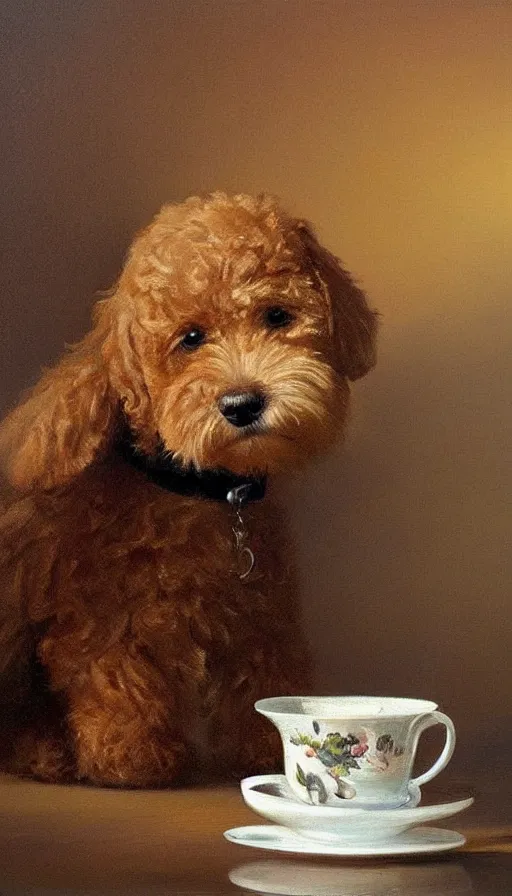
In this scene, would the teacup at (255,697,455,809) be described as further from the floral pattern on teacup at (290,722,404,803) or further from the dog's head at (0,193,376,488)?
the dog's head at (0,193,376,488)

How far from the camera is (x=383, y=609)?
4.66 ft

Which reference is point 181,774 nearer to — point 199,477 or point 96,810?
point 96,810

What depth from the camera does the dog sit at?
1.32 metres

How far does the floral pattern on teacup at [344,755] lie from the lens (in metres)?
1.16

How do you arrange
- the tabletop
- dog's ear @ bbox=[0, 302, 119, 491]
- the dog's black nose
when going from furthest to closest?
dog's ear @ bbox=[0, 302, 119, 491], the dog's black nose, the tabletop

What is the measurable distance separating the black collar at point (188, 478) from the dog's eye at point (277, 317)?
0.18m

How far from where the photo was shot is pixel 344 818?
1.12 meters

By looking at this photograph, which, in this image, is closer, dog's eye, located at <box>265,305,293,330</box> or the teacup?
the teacup

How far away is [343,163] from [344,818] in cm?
75

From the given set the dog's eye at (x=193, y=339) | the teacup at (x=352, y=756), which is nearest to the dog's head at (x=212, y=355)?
the dog's eye at (x=193, y=339)

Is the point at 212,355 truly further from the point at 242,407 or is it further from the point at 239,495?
the point at 239,495

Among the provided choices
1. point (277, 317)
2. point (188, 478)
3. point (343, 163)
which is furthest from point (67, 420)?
point (343, 163)

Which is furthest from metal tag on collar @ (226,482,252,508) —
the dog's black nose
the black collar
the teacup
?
the teacup

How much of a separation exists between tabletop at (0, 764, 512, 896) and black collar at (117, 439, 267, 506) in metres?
0.33
